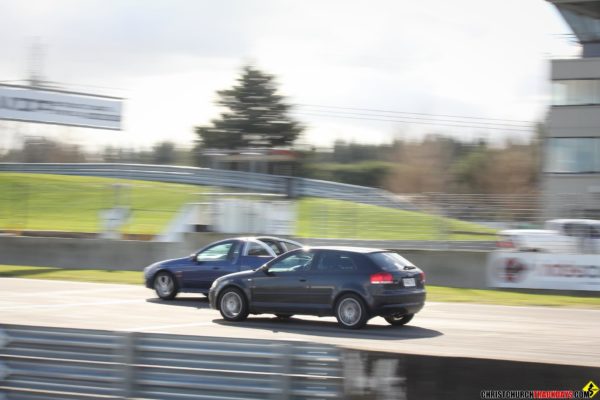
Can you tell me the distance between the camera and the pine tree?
74.6 meters

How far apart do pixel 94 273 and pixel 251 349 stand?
75.1 ft

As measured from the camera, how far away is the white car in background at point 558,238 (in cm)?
2436

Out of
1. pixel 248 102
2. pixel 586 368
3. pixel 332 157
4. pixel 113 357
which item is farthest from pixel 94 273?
pixel 332 157

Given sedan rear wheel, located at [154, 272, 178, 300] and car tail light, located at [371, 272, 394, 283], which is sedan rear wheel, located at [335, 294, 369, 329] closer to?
car tail light, located at [371, 272, 394, 283]

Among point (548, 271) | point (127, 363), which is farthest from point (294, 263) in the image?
point (548, 271)

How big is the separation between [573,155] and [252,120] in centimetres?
3573

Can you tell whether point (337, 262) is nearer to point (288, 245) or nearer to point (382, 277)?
point (382, 277)

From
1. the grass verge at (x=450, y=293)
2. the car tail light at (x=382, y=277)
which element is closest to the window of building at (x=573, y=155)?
the grass verge at (x=450, y=293)

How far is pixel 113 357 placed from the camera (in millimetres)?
7145

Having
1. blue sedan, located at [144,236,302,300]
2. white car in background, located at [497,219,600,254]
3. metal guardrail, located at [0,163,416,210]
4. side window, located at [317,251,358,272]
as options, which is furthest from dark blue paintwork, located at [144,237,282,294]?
metal guardrail, located at [0,163,416,210]

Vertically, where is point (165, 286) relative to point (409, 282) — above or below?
below

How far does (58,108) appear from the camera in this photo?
37938 millimetres

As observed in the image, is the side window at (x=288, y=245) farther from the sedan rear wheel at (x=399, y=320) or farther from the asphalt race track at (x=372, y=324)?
the sedan rear wheel at (x=399, y=320)

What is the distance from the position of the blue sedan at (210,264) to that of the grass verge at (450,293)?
537 centimetres
